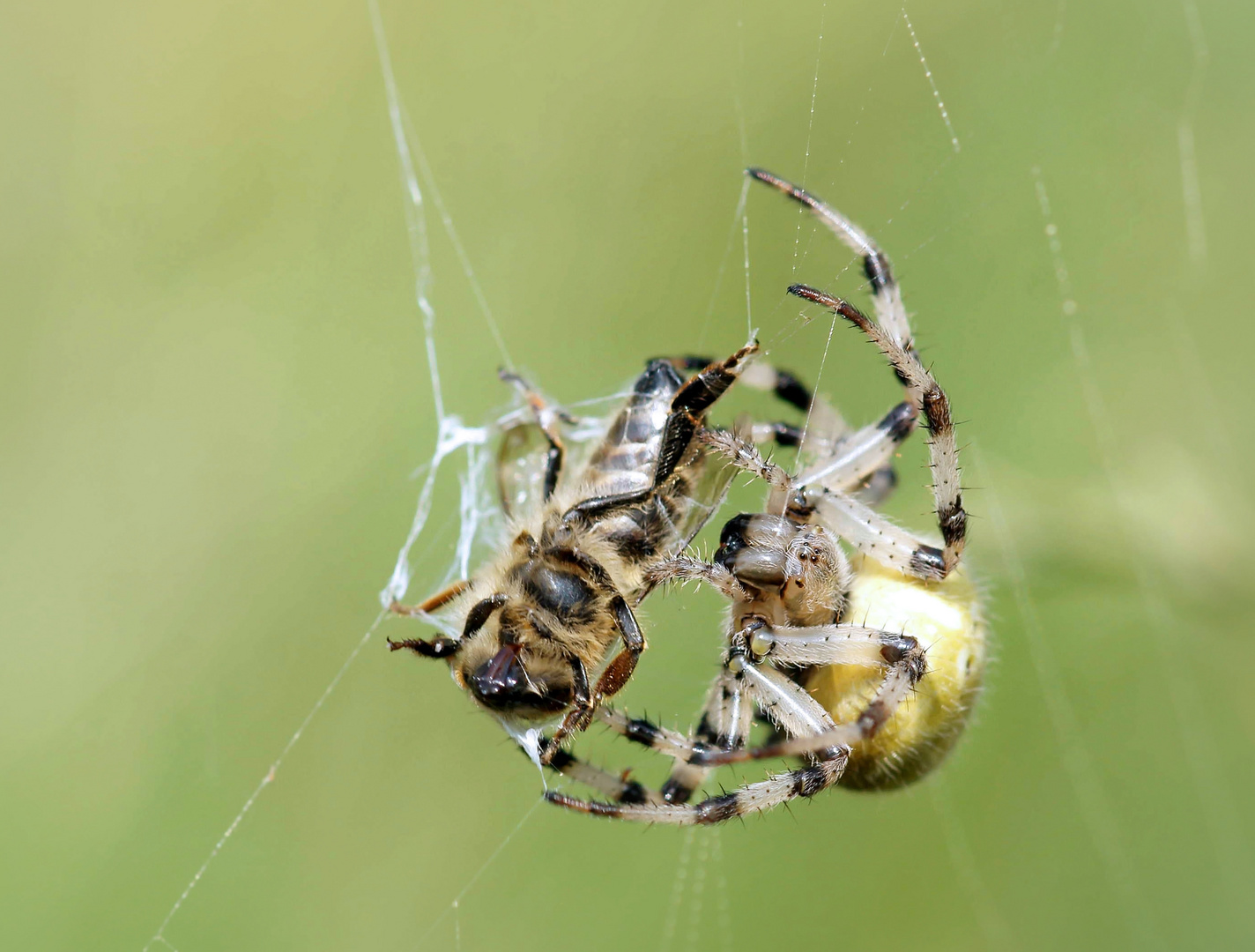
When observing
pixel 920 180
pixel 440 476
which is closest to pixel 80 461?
pixel 440 476

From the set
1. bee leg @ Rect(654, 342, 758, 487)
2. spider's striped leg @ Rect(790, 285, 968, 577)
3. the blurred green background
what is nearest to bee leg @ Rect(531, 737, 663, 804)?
bee leg @ Rect(654, 342, 758, 487)

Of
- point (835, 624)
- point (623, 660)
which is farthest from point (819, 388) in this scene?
point (623, 660)

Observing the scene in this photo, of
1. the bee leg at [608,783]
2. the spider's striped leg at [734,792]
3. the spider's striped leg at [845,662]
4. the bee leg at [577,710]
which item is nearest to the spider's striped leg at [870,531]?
the spider's striped leg at [845,662]

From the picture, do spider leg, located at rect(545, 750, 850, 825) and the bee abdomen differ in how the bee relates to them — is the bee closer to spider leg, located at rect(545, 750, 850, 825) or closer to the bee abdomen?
the bee abdomen

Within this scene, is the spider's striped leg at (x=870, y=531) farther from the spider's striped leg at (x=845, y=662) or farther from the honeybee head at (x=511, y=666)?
the honeybee head at (x=511, y=666)

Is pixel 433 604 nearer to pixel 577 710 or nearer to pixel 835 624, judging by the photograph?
pixel 577 710

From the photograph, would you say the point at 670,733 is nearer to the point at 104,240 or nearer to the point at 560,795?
the point at 560,795
